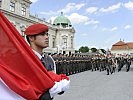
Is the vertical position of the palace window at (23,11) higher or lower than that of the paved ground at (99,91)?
higher

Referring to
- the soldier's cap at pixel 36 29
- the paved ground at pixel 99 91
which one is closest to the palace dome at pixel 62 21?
the paved ground at pixel 99 91

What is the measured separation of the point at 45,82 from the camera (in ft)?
5.36

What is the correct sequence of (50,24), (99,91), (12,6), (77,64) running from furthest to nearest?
(50,24)
(12,6)
(77,64)
(99,91)

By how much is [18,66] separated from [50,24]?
178 feet

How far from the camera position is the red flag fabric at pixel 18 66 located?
153cm

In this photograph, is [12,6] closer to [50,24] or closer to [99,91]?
[50,24]

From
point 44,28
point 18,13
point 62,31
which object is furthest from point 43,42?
point 62,31

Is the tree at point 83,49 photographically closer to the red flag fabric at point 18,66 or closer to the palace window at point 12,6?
the palace window at point 12,6

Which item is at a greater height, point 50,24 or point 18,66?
point 50,24

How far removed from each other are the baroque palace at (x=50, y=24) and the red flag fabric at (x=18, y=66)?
30271 millimetres

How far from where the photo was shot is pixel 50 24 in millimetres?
55688

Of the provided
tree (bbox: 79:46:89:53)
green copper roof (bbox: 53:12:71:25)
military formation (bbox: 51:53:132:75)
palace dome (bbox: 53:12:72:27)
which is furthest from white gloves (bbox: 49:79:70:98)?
tree (bbox: 79:46:89:53)

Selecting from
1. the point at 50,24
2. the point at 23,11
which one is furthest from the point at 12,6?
the point at 50,24

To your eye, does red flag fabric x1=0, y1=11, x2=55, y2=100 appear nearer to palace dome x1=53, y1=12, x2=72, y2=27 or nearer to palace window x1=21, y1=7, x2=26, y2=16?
palace window x1=21, y1=7, x2=26, y2=16
